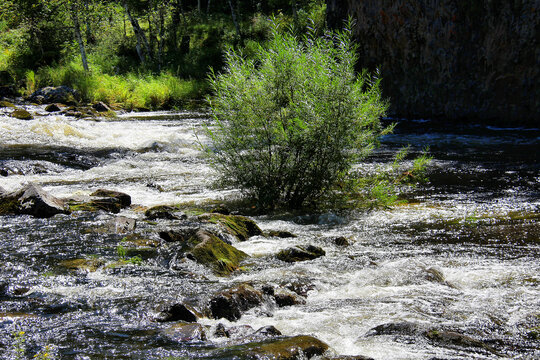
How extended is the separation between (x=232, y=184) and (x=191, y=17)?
37.6m

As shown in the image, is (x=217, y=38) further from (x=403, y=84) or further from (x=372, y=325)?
Answer: (x=372, y=325)

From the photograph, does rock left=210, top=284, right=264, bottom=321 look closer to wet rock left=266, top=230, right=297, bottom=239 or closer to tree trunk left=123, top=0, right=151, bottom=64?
wet rock left=266, top=230, right=297, bottom=239

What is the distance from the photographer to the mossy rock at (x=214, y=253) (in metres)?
6.04

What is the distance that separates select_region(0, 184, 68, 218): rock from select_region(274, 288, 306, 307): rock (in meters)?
4.96

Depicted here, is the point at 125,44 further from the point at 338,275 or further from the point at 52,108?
the point at 338,275

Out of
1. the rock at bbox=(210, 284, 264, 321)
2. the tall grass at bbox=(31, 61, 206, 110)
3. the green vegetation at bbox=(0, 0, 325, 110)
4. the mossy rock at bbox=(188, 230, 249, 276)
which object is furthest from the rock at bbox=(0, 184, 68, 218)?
the tall grass at bbox=(31, 61, 206, 110)

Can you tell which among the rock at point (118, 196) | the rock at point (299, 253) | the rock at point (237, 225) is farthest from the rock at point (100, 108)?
the rock at point (299, 253)

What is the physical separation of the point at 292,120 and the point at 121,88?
22008 mm

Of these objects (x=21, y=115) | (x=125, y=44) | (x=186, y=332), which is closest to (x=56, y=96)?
(x=21, y=115)

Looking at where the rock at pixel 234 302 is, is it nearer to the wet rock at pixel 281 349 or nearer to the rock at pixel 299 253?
the wet rock at pixel 281 349

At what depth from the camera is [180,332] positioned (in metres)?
4.21

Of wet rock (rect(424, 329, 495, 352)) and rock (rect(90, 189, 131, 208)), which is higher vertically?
wet rock (rect(424, 329, 495, 352))

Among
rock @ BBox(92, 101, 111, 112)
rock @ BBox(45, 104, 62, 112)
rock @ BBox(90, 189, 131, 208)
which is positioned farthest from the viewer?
rock @ BBox(92, 101, 111, 112)

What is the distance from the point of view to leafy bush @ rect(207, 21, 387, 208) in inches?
335
